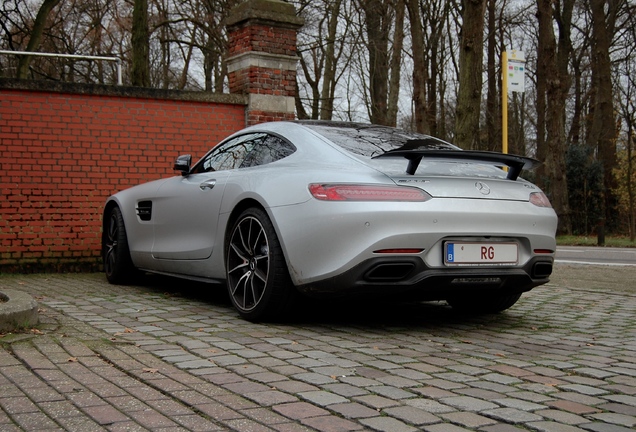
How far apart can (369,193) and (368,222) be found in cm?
19

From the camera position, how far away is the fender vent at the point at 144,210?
732cm

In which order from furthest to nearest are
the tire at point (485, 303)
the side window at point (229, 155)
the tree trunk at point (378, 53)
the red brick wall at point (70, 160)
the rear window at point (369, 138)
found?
the tree trunk at point (378, 53), the red brick wall at point (70, 160), the side window at point (229, 155), the tire at point (485, 303), the rear window at point (369, 138)

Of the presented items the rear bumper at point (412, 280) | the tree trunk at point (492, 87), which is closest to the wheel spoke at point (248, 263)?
the rear bumper at point (412, 280)

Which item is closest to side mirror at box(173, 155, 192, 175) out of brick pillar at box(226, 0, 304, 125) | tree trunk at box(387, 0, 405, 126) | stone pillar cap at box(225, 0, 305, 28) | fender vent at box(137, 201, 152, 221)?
fender vent at box(137, 201, 152, 221)

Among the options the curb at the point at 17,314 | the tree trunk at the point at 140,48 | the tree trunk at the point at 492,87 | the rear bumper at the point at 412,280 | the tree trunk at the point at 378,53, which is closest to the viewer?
the curb at the point at 17,314

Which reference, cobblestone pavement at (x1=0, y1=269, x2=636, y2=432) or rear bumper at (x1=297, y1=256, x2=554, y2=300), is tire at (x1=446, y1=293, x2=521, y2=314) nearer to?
cobblestone pavement at (x1=0, y1=269, x2=636, y2=432)

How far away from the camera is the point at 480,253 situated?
499 centimetres

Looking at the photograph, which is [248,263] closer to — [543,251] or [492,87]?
[543,251]

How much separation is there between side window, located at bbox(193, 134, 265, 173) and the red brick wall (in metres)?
3.13

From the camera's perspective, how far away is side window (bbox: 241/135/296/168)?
226 inches

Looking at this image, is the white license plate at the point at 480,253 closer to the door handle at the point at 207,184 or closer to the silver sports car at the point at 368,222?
the silver sports car at the point at 368,222

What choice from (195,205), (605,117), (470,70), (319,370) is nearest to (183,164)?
(195,205)

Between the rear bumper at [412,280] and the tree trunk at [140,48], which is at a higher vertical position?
the tree trunk at [140,48]

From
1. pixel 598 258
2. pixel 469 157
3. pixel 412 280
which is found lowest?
pixel 598 258
